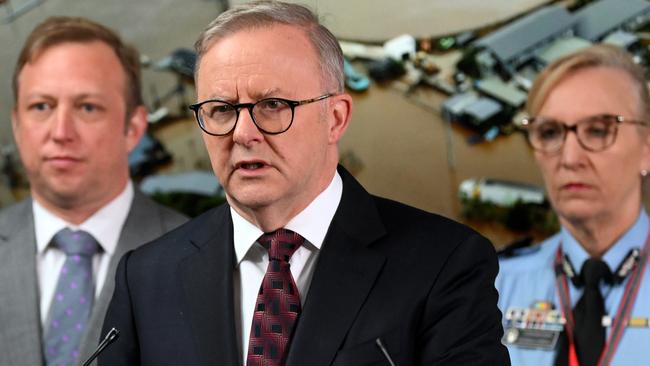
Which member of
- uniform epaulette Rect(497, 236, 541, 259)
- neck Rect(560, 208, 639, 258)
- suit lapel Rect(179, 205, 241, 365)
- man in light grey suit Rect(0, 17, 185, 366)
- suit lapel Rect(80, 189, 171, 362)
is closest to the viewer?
suit lapel Rect(179, 205, 241, 365)

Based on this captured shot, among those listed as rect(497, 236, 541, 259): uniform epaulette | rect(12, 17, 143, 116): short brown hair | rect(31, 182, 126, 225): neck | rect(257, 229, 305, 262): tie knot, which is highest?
rect(12, 17, 143, 116): short brown hair

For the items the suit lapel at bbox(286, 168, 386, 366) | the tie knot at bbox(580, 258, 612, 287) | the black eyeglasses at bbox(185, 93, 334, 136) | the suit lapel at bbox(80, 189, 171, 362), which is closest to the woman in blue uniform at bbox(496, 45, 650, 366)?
the tie knot at bbox(580, 258, 612, 287)

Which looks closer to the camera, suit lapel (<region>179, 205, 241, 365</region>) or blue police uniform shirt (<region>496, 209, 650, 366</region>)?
suit lapel (<region>179, 205, 241, 365</region>)

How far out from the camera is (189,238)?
6.24 feet

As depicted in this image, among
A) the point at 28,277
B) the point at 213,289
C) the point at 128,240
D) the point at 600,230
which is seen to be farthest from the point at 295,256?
the point at 600,230

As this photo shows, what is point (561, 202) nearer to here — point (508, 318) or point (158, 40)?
point (508, 318)

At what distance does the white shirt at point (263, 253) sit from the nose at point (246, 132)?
0.20 meters

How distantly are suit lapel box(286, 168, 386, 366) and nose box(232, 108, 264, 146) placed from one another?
25 centimetres

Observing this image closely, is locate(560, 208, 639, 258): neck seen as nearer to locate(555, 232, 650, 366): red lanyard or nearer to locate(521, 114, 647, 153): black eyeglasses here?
locate(555, 232, 650, 366): red lanyard

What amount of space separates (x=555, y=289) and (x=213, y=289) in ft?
4.24

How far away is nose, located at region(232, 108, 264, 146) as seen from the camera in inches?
62.6

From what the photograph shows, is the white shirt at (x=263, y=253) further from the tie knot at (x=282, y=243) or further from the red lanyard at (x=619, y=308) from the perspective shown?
the red lanyard at (x=619, y=308)

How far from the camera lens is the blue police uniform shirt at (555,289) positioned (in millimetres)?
2582

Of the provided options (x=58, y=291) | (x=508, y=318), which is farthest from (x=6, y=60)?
(x=508, y=318)
